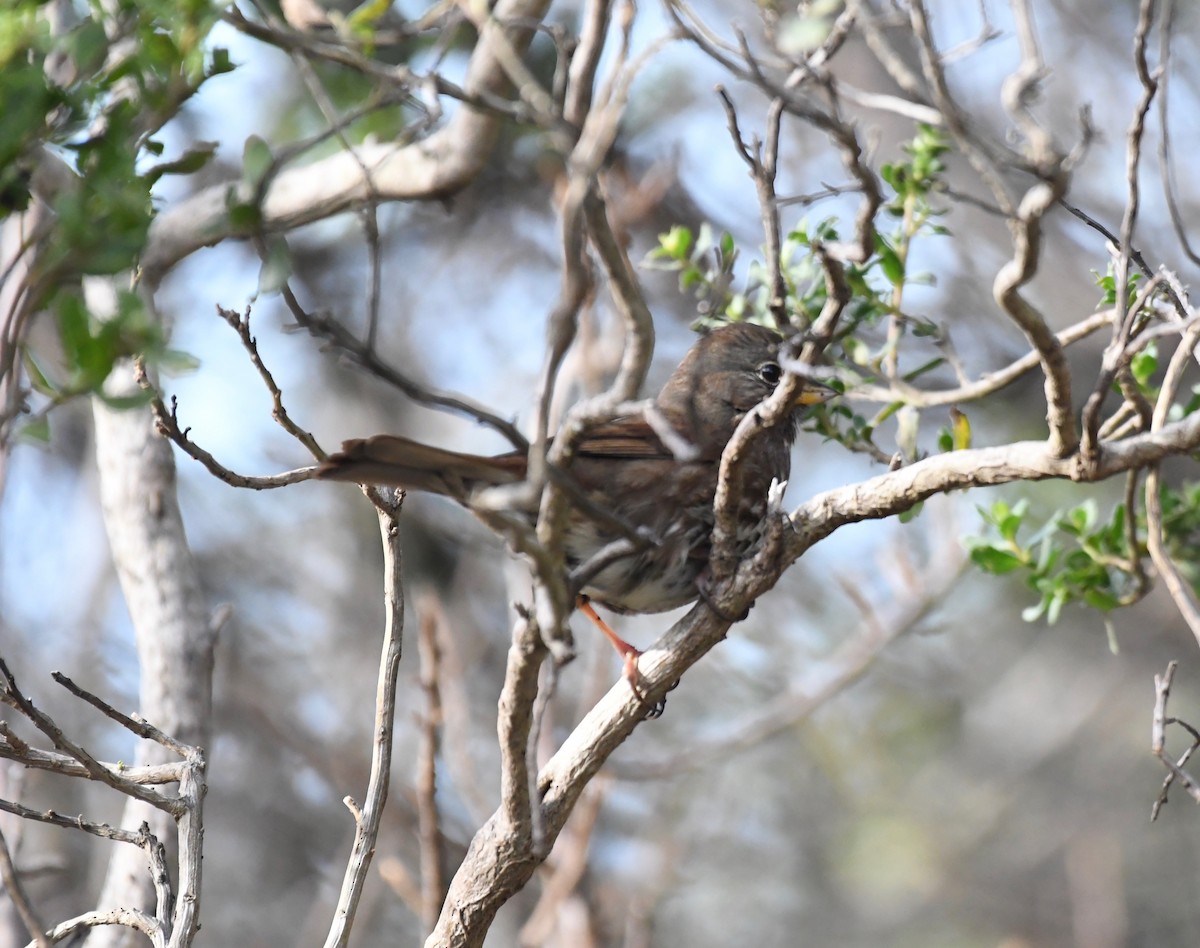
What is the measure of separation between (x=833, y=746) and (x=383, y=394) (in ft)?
14.9

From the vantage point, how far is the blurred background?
815 centimetres

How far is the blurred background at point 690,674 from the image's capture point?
8148 millimetres

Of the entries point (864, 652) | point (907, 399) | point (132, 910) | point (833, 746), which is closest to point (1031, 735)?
point (833, 746)

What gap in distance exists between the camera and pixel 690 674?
9781 millimetres

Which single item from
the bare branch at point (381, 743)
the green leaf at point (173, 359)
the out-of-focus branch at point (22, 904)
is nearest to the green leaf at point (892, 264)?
the bare branch at point (381, 743)

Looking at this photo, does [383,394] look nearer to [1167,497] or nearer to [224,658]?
[224,658]

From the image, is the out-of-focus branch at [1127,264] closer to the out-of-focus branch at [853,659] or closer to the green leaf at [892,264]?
the green leaf at [892,264]

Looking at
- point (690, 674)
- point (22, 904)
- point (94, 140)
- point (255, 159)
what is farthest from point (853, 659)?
point (94, 140)

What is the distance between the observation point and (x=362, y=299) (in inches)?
368

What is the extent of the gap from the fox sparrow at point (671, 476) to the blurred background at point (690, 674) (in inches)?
105

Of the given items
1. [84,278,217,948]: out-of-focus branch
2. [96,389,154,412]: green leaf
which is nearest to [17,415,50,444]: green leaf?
[96,389,154,412]: green leaf

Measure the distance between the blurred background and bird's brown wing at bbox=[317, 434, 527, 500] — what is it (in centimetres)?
435

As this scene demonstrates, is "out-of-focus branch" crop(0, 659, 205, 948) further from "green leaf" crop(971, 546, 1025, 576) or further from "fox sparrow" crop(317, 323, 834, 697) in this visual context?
"green leaf" crop(971, 546, 1025, 576)

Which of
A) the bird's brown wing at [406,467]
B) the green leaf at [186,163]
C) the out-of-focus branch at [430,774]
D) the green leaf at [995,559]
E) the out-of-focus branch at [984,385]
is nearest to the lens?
the green leaf at [186,163]
